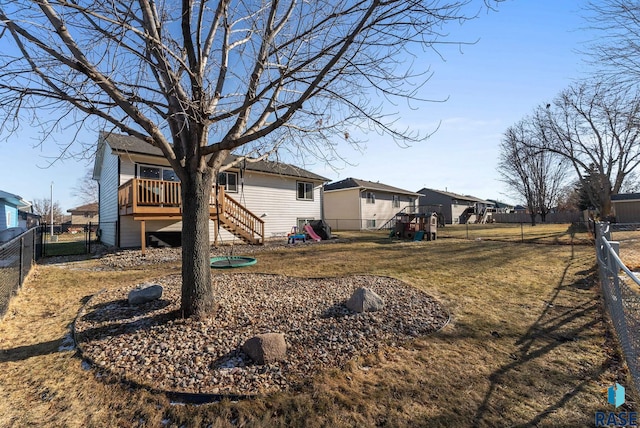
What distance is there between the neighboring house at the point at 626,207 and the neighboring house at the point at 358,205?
2314 cm

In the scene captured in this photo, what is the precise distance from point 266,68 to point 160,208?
328 inches

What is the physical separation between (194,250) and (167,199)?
811 cm

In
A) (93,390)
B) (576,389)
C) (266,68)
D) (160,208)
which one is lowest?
(576,389)

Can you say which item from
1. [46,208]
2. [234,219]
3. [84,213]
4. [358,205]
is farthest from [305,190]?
[46,208]

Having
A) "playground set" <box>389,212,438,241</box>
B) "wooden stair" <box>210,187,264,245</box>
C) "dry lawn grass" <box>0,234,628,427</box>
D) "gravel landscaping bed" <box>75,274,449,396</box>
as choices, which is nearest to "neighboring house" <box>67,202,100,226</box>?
"wooden stair" <box>210,187,264,245</box>

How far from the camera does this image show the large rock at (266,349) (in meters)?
3.18

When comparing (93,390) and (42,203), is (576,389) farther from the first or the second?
(42,203)

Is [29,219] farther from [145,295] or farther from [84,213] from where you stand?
[84,213]

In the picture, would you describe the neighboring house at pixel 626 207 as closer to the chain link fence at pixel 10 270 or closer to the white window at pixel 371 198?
the white window at pixel 371 198

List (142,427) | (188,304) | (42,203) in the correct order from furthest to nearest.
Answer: (42,203) < (188,304) < (142,427)

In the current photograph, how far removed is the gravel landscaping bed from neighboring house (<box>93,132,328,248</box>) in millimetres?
2843

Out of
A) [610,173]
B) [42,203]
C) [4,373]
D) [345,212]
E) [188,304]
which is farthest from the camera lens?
[42,203]

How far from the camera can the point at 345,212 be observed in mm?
26875

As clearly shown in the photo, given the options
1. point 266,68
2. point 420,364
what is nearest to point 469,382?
point 420,364
